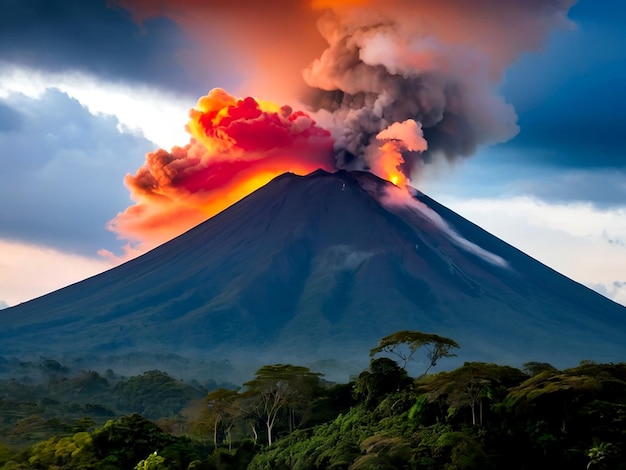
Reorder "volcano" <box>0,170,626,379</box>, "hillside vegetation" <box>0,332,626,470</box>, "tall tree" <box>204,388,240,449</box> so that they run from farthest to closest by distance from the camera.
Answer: "volcano" <box>0,170,626,379</box> < "tall tree" <box>204,388,240,449</box> < "hillside vegetation" <box>0,332,626,470</box>

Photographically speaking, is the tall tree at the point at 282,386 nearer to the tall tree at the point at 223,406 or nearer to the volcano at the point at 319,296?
the tall tree at the point at 223,406

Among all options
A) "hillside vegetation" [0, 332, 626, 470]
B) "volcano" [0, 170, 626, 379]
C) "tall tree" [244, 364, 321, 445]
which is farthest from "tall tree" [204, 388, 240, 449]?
"volcano" [0, 170, 626, 379]

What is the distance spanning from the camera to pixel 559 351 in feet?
458

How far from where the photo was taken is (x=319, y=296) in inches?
6216

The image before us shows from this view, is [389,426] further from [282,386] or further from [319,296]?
[319,296]

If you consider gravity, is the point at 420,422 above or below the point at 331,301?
below

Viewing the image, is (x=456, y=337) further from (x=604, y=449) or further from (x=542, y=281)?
(x=604, y=449)

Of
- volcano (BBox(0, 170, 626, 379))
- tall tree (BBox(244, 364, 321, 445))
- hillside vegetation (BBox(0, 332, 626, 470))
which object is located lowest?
hillside vegetation (BBox(0, 332, 626, 470))

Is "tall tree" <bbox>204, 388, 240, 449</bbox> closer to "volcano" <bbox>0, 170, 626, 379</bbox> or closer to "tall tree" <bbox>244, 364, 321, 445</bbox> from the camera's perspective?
"tall tree" <bbox>244, 364, 321, 445</bbox>

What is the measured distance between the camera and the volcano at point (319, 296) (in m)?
141

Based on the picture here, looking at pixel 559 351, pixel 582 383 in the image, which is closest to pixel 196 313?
pixel 559 351

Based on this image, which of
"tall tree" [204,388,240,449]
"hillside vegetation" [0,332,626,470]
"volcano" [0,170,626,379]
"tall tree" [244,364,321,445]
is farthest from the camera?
"volcano" [0,170,626,379]

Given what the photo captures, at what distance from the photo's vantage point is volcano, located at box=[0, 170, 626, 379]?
5551 inches

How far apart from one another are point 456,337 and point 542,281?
131 feet
